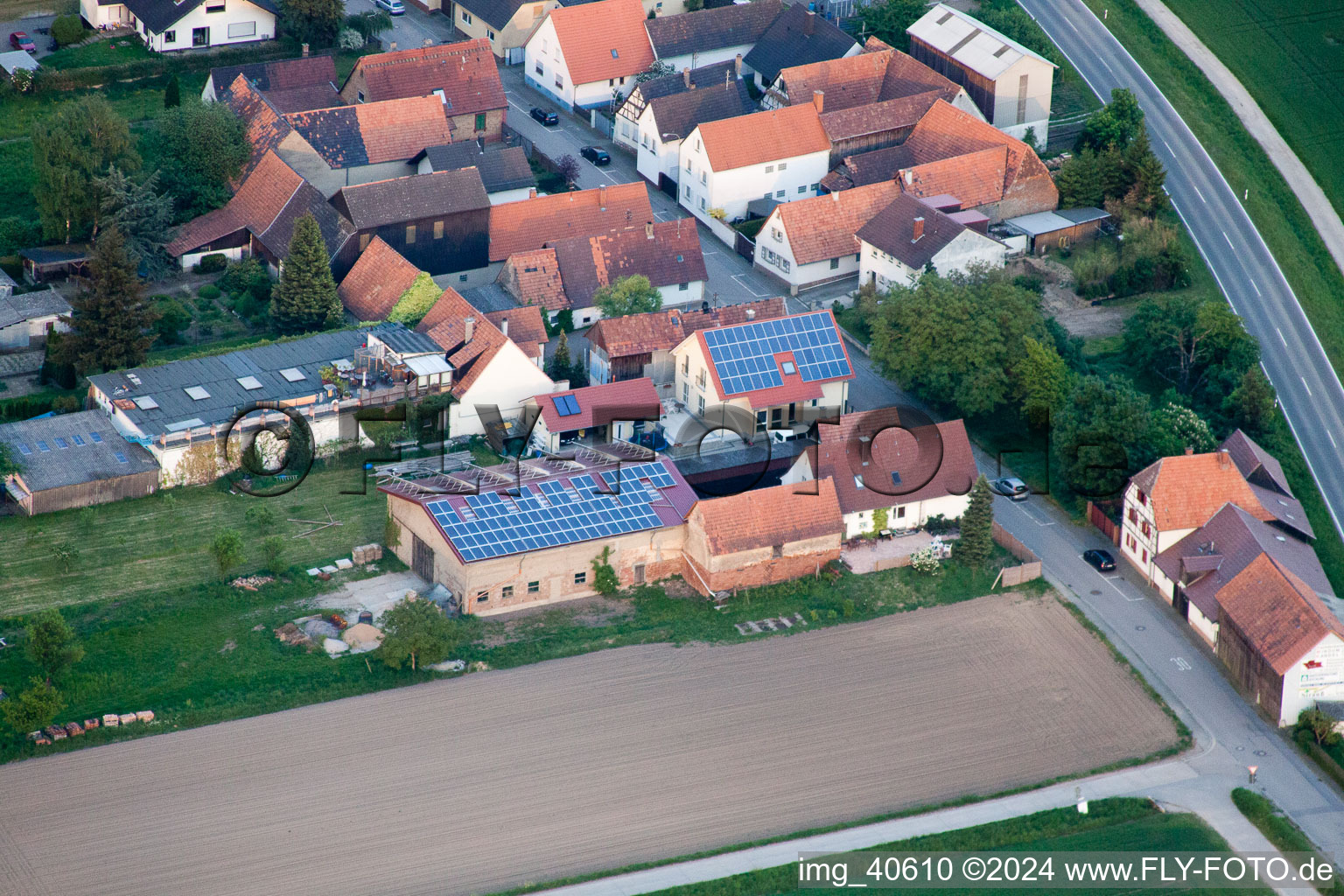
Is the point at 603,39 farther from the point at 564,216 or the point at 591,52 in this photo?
the point at 564,216

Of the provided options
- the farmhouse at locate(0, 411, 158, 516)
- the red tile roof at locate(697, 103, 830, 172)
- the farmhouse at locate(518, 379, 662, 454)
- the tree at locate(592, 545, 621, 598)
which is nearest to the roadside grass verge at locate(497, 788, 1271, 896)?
the tree at locate(592, 545, 621, 598)

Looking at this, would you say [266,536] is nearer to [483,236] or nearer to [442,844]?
[442,844]

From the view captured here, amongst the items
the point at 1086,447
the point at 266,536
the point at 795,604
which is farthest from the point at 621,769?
the point at 1086,447

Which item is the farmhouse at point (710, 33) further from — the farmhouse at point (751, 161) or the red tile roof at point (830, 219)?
the red tile roof at point (830, 219)

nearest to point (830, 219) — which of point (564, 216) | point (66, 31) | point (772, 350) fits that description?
point (564, 216)

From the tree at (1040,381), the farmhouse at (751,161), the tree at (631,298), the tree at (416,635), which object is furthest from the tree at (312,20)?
the tree at (416,635)

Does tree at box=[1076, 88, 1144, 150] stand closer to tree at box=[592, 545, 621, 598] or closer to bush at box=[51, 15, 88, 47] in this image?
tree at box=[592, 545, 621, 598]
